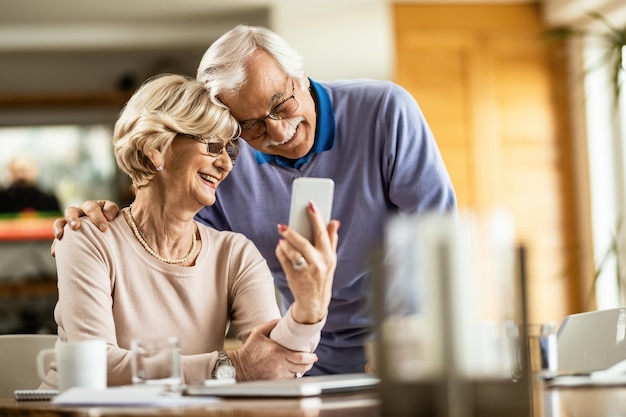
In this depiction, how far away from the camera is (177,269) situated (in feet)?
6.43

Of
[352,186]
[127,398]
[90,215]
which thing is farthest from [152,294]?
[127,398]

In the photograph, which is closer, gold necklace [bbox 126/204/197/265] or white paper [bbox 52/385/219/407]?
white paper [bbox 52/385/219/407]

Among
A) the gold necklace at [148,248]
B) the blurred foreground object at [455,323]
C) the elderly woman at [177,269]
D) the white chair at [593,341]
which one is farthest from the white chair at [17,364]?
the blurred foreground object at [455,323]

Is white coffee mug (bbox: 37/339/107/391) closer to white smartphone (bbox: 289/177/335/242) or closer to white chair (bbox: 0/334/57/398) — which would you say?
white smartphone (bbox: 289/177/335/242)

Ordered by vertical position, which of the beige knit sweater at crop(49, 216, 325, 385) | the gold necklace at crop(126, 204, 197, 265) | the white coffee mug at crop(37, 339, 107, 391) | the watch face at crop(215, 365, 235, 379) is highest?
the gold necklace at crop(126, 204, 197, 265)

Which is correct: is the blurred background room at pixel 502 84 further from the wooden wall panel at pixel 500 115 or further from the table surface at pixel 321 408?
the table surface at pixel 321 408

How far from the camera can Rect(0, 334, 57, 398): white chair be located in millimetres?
1979

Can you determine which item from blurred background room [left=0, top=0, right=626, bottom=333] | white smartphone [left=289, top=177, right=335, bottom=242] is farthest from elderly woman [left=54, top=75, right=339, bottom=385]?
blurred background room [left=0, top=0, right=626, bottom=333]

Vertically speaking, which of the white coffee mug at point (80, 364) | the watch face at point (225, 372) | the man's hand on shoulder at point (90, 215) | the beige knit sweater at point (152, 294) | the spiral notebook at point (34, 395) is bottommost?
the spiral notebook at point (34, 395)

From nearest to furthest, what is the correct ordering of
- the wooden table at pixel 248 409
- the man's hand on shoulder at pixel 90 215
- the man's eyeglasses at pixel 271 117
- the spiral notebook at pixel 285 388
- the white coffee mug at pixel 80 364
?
1. the wooden table at pixel 248 409
2. the spiral notebook at pixel 285 388
3. the white coffee mug at pixel 80 364
4. the man's hand on shoulder at pixel 90 215
5. the man's eyeglasses at pixel 271 117

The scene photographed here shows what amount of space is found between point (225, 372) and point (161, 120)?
62 centimetres

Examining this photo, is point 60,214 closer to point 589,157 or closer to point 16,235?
point 16,235

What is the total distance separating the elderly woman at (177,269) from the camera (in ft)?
5.49

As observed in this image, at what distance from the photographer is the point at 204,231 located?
6.90 ft
